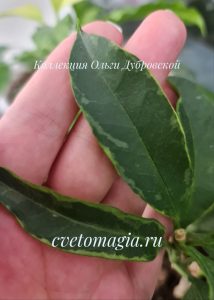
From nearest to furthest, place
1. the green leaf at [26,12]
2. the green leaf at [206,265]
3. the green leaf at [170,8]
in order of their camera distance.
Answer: the green leaf at [206,265] < the green leaf at [170,8] < the green leaf at [26,12]

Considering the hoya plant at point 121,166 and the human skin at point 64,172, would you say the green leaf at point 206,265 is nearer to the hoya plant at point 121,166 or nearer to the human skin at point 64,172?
the hoya plant at point 121,166

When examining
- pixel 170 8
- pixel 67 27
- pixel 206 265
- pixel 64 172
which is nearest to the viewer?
pixel 206 265

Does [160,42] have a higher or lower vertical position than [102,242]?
higher

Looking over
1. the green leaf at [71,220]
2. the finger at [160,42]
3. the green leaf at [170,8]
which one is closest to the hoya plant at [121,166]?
the green leaf at [71,220]

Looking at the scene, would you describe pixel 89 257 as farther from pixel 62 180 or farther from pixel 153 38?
pixel 153 38

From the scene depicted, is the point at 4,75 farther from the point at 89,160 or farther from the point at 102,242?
the point at 102,242

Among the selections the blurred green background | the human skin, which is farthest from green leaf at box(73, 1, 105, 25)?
the human skin

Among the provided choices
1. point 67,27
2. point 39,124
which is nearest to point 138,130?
point 39,124
